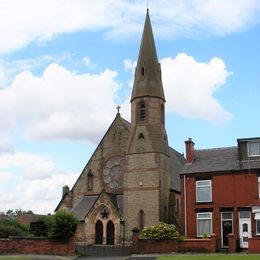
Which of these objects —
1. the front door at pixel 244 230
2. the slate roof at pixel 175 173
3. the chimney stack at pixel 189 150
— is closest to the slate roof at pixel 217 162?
the chimney stack at pixel 189 150

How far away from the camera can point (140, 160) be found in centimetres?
5266

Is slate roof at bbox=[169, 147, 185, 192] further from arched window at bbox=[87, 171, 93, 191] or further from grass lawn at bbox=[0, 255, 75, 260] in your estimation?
grass lawn at bbox=[0, 255, 75, 260]

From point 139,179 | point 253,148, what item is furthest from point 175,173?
point 253,148

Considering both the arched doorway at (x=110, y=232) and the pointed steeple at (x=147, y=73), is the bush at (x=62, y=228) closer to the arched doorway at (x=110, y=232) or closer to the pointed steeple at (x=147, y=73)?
the arched doorway at (x=110, y=232)

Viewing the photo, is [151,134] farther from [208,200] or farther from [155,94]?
[208,200]

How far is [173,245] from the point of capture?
3634cm

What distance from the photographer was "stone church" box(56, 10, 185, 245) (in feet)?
169

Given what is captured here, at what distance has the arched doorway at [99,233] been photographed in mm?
53938

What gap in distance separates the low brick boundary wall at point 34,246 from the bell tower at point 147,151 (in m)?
15.6

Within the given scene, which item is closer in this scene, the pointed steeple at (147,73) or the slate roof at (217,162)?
the slate roof at (217,162)

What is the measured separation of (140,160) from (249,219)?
613 inches

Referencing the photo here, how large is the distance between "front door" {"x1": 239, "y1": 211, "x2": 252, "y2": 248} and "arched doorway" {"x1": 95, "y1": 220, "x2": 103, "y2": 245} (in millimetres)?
18255

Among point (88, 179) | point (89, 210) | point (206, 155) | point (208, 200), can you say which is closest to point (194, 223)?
point (208, 200)

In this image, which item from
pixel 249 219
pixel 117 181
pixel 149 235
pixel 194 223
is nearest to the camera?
pixel 149 235
